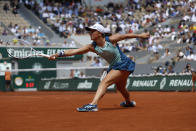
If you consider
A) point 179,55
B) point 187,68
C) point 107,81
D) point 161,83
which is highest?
point 107,81

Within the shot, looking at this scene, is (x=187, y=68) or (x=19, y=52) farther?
(x=187, y=68)

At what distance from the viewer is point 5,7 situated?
34.5 m

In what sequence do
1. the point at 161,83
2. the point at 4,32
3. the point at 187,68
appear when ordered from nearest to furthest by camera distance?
the point at 161,83
the point at 187,68
the point at 4,32

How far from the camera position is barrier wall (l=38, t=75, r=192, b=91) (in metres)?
21.3

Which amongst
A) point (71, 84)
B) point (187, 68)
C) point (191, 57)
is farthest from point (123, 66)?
point (71, 84)

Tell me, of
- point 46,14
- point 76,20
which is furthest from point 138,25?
point 46,14

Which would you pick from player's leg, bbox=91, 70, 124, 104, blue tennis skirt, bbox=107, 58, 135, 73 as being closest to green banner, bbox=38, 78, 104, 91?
blue tennis skirt, bbox=107, 58, 135, 73

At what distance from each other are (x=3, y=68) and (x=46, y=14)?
9542 mm

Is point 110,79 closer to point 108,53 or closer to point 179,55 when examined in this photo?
point 108,53

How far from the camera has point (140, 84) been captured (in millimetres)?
23359

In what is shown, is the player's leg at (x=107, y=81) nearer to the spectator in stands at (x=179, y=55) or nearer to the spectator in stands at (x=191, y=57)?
the spectator in stands at (x=191, y=57)

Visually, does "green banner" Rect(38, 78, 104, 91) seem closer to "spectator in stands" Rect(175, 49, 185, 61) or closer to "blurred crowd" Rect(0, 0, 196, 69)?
"blurred crowd" Rect(0, 0, 196, 69)

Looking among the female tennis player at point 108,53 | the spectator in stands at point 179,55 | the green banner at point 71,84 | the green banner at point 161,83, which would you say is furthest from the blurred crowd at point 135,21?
the female tennis player at point 108,53

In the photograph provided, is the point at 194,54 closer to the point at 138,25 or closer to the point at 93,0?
the point at 138,25
